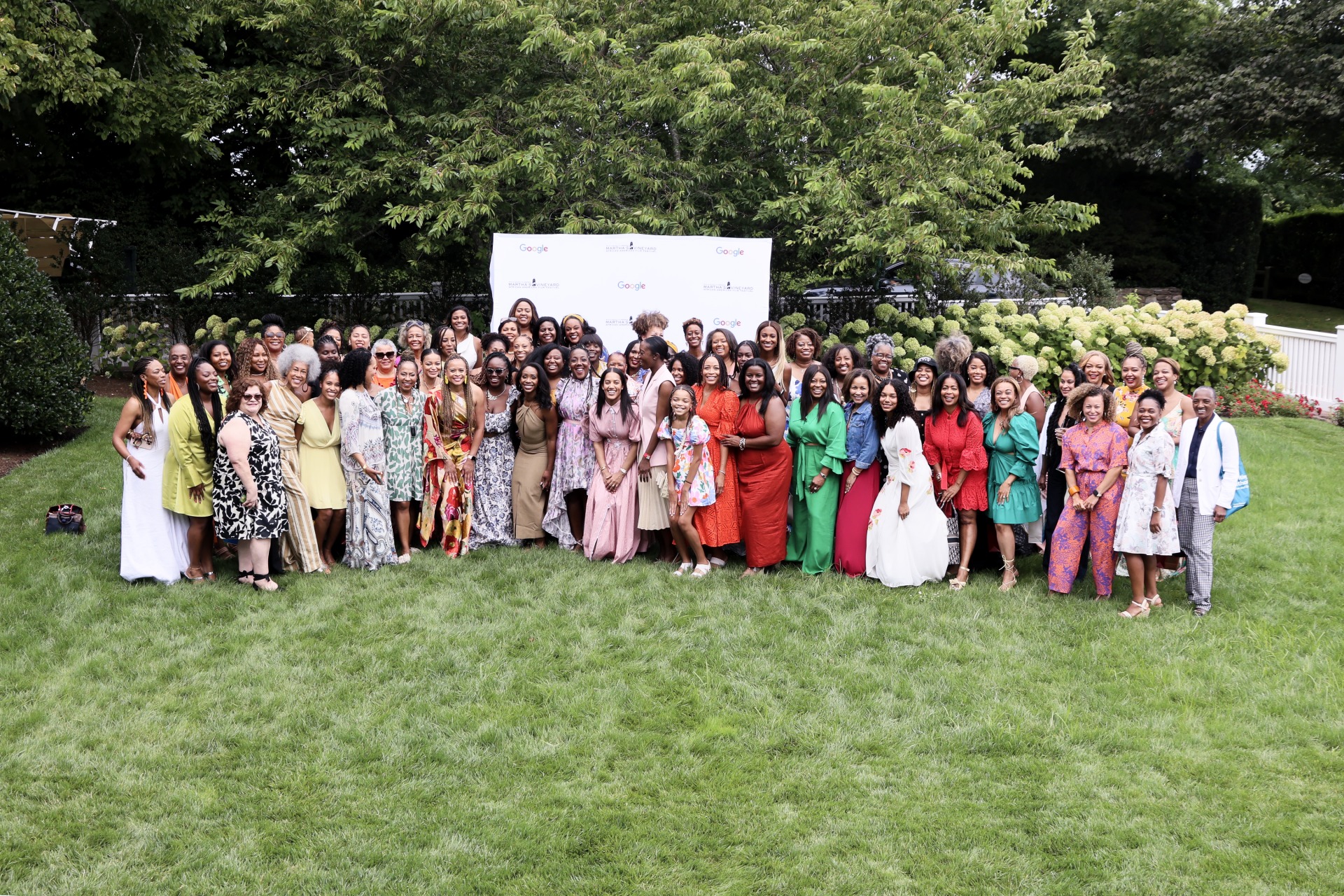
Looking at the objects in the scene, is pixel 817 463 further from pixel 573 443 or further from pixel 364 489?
pixel 364 489

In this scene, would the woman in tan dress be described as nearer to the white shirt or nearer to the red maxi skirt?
the red maxi skirt

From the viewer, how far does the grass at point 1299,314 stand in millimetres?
26859

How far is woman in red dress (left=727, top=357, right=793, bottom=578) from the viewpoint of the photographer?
8156 mm

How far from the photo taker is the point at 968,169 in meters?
12.8

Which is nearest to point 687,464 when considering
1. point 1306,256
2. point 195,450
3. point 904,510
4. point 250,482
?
point 904,510

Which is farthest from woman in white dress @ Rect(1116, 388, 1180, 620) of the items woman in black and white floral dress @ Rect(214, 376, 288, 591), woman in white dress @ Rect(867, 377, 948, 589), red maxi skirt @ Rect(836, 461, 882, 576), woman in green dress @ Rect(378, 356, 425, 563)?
woman in black and white floral dress @ Rect(214, 376, 288, 591)

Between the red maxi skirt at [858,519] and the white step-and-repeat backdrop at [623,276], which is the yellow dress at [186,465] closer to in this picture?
the white step-and-repeat backdrop at [623,276]

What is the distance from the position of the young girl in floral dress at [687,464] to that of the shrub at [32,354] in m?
7.36

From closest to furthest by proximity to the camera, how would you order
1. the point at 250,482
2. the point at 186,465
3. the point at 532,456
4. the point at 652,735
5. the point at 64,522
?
the point at 652,735
the point at 250,482
the point at 186,465
the point at 532,456
the point at 64,522

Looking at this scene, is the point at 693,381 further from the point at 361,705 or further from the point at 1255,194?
the point at 1255,194

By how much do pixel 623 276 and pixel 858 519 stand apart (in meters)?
4.44

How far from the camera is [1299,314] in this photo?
28234 millimetres

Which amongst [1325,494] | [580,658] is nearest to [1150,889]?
[580,658]

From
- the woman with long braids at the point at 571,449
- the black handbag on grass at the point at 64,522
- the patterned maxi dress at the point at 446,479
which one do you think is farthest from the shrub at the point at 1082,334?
the black handbag on grass at the point at 64,522
